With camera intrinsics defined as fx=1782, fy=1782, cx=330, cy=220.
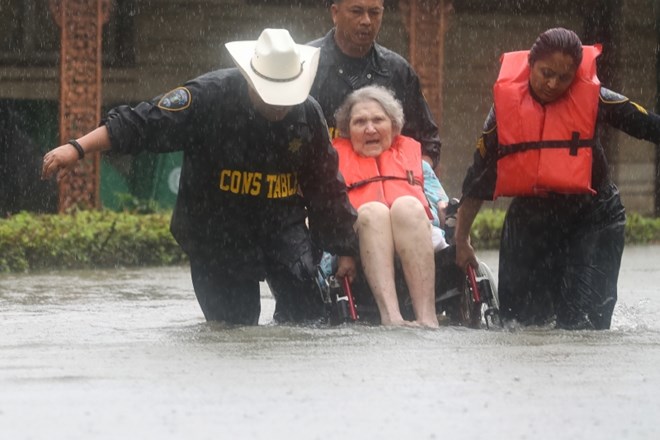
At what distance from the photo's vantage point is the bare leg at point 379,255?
28.3 feet

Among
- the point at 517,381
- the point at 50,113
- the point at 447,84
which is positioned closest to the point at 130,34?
the point at 50,113

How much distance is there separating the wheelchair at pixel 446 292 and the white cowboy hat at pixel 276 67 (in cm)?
113

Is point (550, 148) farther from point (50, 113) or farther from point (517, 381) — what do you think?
point (50, 113)

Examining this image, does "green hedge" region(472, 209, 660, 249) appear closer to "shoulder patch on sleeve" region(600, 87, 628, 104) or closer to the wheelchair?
the wheelchair

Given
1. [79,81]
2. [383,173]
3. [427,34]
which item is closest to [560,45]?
[383,173]

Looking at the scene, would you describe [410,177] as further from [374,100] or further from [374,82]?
[374,82]

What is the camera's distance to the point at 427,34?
19.4m

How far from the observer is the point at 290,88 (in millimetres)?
8000

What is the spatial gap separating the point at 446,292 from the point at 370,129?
0.93m

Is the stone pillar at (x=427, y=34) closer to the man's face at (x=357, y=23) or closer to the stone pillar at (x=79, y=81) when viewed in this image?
the stone pillar at (x=79, y=81)

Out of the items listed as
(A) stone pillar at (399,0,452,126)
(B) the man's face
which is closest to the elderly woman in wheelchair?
(B) the man's face

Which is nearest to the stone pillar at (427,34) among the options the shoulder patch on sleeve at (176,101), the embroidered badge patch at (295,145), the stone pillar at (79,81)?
the stone pillar at (79,81)

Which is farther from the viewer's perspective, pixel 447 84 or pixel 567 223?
pixel 447 84

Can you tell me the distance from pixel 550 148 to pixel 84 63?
10.7m
